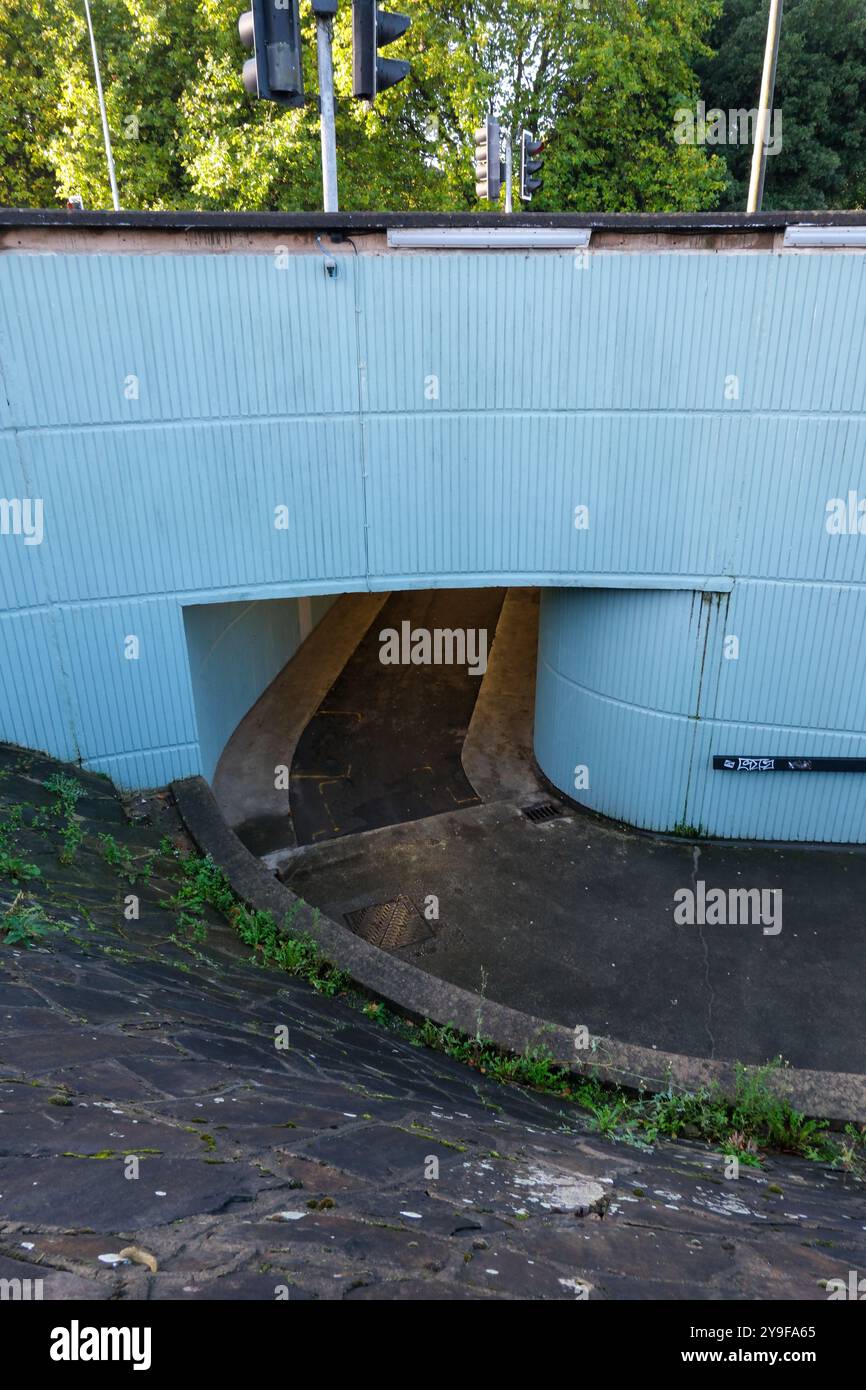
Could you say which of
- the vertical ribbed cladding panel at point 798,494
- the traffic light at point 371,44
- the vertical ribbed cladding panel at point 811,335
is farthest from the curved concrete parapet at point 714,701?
the traffic light at point 371,44

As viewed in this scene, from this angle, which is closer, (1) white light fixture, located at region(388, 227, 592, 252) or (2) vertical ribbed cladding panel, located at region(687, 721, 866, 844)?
(1) white light fixture, located at region(388, 227, 592, 252)

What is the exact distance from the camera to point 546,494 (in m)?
10.5

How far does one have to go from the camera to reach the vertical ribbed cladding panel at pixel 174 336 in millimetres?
8773

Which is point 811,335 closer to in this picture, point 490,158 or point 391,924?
point 490,158

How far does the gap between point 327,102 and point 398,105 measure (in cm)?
1434

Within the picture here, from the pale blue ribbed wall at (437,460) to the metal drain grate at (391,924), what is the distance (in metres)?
2.91

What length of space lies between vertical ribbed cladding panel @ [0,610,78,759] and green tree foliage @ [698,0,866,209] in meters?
22.3

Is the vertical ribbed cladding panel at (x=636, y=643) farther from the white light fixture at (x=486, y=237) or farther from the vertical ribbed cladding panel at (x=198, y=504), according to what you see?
the white light fixture at (x=486, y=237)

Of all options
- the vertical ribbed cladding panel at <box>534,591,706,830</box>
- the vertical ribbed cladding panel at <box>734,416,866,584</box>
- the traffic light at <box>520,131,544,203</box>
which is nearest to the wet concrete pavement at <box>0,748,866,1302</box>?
the vertical ribbed cladding panel at <box>534,591,706,830</box>

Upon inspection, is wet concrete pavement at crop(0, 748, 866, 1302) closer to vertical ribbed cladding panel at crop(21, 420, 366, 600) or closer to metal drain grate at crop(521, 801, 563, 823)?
vertical ribbed cladding panel at crop(21, 420, 366, 600)

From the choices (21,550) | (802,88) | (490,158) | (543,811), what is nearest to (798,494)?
(543,811)

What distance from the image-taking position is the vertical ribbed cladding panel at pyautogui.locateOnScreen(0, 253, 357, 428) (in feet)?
28.8

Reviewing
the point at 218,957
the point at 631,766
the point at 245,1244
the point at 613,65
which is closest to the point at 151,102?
the point at 613,65

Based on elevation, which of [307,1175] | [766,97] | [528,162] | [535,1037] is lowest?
[535,1037]
